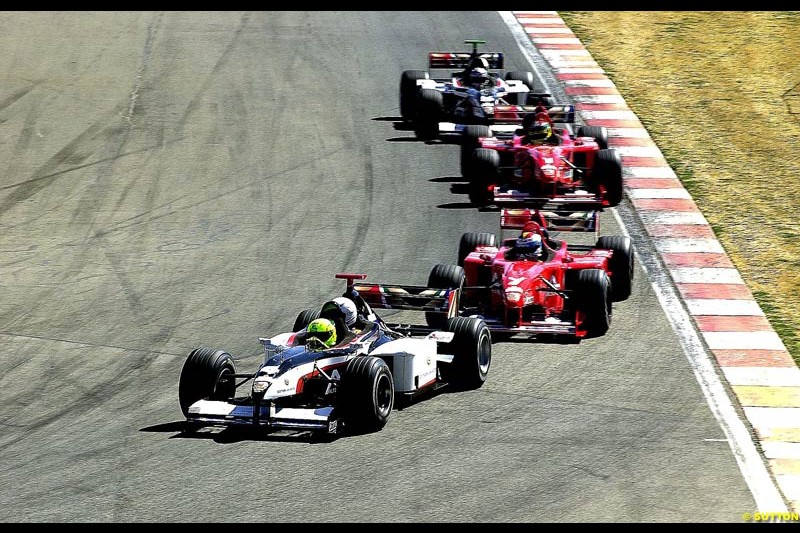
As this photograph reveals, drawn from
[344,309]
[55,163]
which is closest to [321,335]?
[344,309]

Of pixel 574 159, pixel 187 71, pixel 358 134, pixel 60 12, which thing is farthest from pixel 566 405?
pixel 60 12

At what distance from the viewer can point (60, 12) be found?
117ft

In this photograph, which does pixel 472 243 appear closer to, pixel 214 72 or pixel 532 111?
pixel 532 111

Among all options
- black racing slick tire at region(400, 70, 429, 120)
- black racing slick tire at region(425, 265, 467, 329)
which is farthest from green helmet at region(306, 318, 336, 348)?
black racing slick tire at region(400, 70, 429, 120)

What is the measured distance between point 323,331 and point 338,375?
522 millimetres

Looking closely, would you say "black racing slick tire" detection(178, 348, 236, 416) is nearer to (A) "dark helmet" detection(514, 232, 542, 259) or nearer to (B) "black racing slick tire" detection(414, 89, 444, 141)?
(A) "dark helmet" detection(514, 232, 542, 259)

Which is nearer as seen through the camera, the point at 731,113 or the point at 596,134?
the point at 596,134

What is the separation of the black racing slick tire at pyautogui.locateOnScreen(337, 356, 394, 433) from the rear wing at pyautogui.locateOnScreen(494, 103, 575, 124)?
10.9 metres

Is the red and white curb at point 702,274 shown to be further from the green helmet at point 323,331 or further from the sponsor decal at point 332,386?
the green helmet at point 323,331

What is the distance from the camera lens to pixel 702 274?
20.6 meters

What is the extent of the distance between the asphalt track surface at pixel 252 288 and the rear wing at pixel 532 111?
1.46m

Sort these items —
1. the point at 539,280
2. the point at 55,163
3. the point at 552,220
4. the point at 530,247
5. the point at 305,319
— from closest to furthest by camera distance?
the point at 305,319 → the point at 539,280 → the point at 530,247 → the point at 552,220 → the point at 55,163

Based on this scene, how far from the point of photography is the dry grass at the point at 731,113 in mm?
21781

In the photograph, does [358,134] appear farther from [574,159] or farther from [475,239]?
[475,239]
